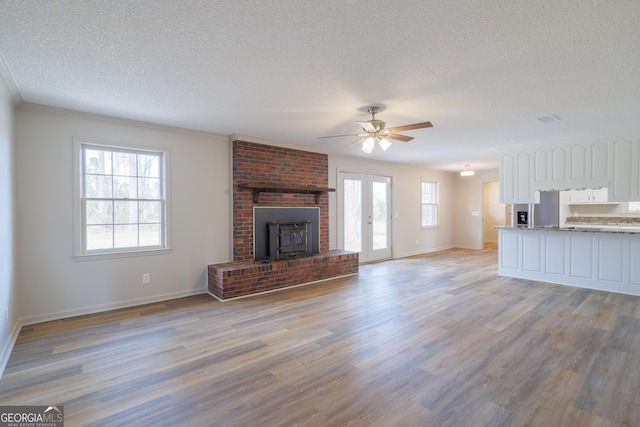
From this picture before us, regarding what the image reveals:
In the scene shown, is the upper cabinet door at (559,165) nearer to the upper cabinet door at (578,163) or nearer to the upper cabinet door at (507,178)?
the upper cabinet door at (578,163)

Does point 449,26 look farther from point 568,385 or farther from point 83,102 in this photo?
point 83,102

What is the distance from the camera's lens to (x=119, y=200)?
407cm

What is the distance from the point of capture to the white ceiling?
72.7 inches

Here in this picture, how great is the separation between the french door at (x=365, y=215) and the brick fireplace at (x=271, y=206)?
77 cm

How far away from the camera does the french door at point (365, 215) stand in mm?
6676

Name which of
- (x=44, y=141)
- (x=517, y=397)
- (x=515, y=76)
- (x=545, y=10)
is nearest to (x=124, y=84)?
(x=44, y=141)

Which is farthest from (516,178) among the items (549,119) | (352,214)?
(352,214)

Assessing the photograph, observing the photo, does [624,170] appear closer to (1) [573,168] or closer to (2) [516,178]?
(1) [573,168]

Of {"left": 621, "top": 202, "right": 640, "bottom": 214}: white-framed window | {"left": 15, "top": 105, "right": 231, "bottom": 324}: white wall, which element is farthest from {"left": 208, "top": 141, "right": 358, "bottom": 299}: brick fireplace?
{"left": 621, "top": 202, "right": 640, "bottom": 214}: white-framed window

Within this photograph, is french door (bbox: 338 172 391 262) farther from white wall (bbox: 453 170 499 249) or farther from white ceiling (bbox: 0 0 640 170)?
white wall (bbox: 453 170 499 249)

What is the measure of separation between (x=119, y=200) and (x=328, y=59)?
3.34m

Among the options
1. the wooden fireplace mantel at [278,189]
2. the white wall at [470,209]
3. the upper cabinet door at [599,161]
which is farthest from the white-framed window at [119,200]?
the white wall at [470,209]

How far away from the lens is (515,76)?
2.72m

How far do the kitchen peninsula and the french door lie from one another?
2576 mm
